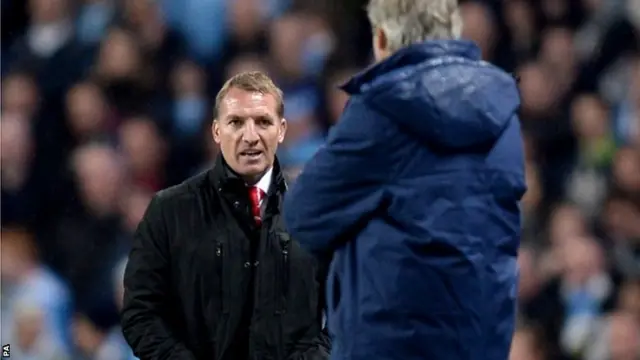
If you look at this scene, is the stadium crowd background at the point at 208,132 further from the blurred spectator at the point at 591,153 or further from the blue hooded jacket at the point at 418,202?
the blue hooded jacket at the point at 418,202

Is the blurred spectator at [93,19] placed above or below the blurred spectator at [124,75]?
above

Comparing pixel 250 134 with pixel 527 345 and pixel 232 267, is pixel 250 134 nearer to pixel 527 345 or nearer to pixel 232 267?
pixel 232 267

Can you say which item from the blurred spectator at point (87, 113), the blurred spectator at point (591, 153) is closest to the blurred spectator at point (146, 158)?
the blurred spectator at point (87, 113)

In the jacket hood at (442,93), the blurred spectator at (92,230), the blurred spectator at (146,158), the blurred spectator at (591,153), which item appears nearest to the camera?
the jacket hood at (442,93)

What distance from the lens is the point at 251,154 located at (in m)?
3.16

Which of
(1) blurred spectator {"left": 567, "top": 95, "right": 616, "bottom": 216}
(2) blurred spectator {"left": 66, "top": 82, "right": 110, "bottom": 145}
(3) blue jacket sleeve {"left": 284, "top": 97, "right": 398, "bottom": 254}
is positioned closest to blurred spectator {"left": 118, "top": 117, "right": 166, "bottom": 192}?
(2) blurred spectator {"left": 66, "top": 82, "right": 110, "bottom": 145}

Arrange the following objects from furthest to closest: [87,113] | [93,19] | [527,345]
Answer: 1. [93,19]
2. [87,113]
3. [527,345]

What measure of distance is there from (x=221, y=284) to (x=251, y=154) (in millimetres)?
288

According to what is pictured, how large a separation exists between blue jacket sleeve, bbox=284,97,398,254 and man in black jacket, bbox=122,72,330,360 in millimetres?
565

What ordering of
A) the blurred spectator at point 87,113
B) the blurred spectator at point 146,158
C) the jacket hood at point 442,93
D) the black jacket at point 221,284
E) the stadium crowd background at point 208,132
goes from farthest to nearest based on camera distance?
the blurred spectator at point 87,113, the blurred spectator at point 146,158, the stadium crowd background at point 208,132, the black jacket at point 221,284, the jacket hood at point 442,93

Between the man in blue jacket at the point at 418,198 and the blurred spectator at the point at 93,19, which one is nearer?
the man in blue jacket at the point at 418,198

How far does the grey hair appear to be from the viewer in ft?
8.49

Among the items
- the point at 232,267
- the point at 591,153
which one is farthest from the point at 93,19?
the point at 232,267

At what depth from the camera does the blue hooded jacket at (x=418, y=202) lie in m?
2.52
